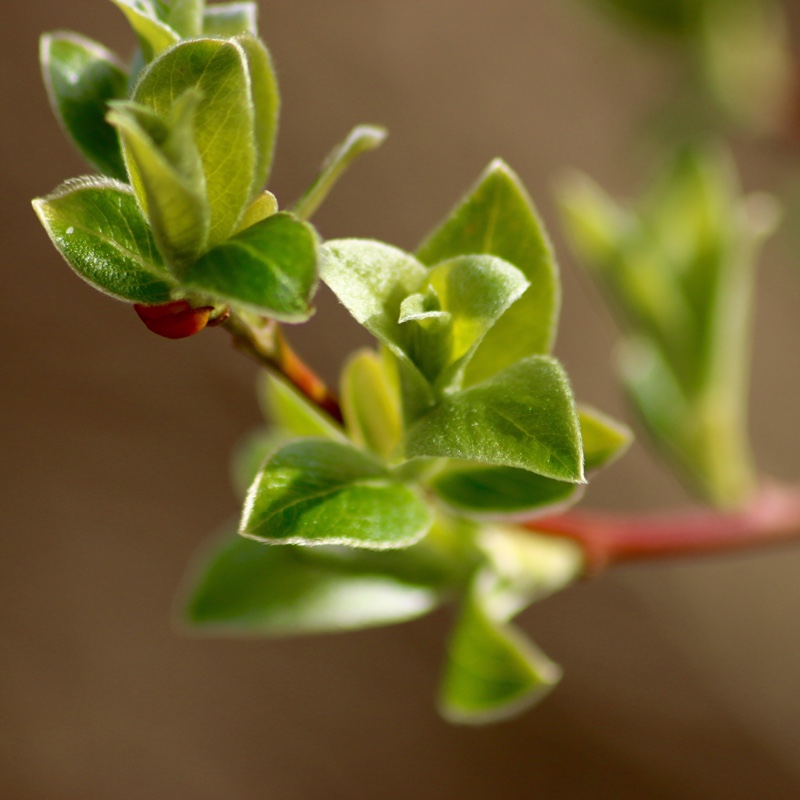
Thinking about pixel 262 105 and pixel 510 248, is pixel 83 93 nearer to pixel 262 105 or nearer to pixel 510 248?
pixel 262 105

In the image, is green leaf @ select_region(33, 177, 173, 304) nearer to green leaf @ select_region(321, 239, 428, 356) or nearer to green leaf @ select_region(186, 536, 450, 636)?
green leaf @ select_region(321, 239, 428, 356)

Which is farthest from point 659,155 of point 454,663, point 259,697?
point 259,697

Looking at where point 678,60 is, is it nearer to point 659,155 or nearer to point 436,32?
point 659,155

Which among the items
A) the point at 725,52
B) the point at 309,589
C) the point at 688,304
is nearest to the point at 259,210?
the point at 309,589

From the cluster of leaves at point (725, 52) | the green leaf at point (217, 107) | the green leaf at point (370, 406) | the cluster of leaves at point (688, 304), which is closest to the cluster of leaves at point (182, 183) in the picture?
the green leaf at point (217, 107)

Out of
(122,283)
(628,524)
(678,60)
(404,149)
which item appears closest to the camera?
(122,283)

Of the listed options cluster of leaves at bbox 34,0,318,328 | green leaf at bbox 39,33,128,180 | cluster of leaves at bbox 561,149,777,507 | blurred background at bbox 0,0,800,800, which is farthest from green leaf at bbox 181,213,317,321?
blurred background at bbox 0,0,800,800

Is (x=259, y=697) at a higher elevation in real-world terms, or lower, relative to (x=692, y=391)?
lower
